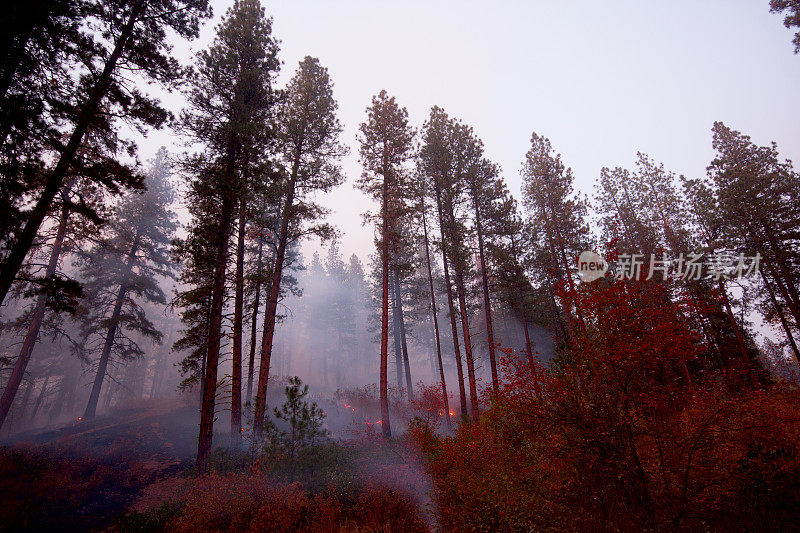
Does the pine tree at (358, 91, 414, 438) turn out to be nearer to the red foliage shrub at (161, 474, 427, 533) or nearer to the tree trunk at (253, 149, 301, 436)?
the tree trunk at (253, 149, 301, 436)

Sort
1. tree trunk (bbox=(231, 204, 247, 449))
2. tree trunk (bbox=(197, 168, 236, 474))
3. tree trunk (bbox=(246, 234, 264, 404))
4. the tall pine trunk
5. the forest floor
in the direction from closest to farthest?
1. the forest floor
2. tree trunk (bbox=(197, 168, 236, 474))
3. tree trunk (bbox=(231, 204, 247, 449))
4. tree trunk (bbox=(246, 234, 264, 404))
5. the tall pine trunk

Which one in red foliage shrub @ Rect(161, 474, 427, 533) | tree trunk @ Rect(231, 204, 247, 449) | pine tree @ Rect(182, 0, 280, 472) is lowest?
red foliage shrub @ Rect(161, 474, 427, 533)

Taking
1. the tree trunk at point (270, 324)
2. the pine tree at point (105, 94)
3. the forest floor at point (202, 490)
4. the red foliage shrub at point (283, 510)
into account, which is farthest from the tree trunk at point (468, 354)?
the pine tree at point (105, 94)

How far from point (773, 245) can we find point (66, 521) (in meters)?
32.2

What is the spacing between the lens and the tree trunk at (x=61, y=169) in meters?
6.29

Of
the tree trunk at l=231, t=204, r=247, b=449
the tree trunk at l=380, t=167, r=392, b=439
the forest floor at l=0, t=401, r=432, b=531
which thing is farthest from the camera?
the tree trunk at l=380, t=167, r=392, b=439

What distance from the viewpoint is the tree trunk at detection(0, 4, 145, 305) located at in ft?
20.6

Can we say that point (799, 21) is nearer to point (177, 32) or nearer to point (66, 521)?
point (177, 32)

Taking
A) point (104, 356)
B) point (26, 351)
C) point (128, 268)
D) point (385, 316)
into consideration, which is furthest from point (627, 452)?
point (128, 268)

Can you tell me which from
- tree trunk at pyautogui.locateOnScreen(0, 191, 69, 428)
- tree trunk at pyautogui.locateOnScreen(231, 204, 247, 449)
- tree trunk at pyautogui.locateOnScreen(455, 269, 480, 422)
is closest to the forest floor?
tree trunk at pyautogui.locateOnScreen(231, 204, 247, 449)

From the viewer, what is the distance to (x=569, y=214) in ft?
64.4

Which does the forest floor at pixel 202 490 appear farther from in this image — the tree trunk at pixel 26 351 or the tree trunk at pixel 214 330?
the tree trunk at pixel 26 351

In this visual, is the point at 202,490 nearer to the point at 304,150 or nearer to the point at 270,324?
the point at 270,324

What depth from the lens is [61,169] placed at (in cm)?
688
